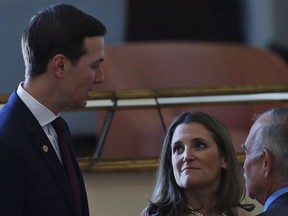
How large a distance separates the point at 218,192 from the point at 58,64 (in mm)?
916

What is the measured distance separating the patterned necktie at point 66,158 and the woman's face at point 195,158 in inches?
Result: 23.3

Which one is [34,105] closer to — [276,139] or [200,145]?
[276,139]

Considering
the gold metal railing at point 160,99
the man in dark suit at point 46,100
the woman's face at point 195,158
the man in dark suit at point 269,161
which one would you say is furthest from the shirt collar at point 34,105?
the gold metal railing at point 160,99

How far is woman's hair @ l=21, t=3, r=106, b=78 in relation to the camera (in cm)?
185

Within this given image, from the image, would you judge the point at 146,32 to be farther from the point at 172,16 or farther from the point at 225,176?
the point at 225,176

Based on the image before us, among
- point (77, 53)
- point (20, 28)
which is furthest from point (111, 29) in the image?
point (77, 53)

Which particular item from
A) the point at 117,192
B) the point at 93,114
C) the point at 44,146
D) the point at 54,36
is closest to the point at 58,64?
the point at 54,36

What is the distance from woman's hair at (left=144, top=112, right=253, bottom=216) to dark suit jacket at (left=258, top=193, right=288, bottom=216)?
656mm

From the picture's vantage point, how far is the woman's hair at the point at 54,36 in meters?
1.85

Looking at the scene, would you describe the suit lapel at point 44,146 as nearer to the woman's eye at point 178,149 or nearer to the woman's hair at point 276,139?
the woman's hair at point 276,139

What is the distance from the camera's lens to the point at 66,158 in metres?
1.98

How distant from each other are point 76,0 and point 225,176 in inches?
39.2

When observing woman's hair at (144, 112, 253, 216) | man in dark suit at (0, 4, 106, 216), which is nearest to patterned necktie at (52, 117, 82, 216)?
man in dark suit at (0, 4, 106, 216)

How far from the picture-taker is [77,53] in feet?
6.21
